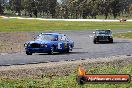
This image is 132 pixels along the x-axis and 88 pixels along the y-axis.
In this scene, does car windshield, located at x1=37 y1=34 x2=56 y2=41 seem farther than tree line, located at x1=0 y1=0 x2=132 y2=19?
No

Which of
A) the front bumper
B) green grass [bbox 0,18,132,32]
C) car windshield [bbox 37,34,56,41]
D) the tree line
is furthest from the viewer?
the tree line

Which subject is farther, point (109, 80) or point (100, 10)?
point (100, 10)

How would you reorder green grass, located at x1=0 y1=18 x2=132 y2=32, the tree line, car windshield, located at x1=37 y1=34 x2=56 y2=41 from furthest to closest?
the tree line
green grass, located at x1=0 y1=18 x2=132 y2=32
car windshield, located at x1=37 y1=34 x2=56 y2=41

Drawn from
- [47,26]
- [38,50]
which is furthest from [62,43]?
[47,26]

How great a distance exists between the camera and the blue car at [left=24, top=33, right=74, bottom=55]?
2391cm

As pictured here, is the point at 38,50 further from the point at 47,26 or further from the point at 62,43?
the point at 47,26

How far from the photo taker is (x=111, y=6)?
169875mm

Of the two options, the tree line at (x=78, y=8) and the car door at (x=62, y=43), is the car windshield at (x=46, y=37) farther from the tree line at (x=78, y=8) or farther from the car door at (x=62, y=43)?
the tree line at (x=78, y=8)

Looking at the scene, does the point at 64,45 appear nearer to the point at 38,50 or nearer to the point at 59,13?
the point at 38,50

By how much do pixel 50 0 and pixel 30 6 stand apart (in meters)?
10.6

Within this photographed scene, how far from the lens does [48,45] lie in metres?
24.2

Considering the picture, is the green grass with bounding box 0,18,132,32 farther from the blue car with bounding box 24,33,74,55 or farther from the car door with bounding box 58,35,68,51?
the blue car with bounding box 24,33,74,55

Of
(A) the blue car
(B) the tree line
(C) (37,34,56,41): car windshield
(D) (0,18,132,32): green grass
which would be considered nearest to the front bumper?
(A) the blue car

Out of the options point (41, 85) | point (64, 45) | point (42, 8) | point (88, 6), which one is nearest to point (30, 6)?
point (42, 8)
